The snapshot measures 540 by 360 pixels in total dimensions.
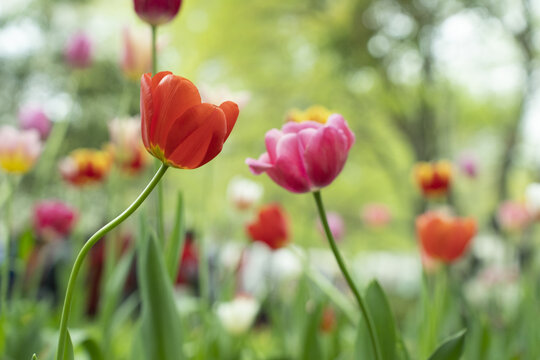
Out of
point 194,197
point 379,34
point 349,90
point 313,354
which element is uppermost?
point 379,34

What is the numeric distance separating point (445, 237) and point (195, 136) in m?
0.71

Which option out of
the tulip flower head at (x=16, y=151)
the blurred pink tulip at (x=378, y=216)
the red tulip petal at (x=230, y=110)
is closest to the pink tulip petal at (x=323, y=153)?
the red tulip petal at (x=230, y=110)

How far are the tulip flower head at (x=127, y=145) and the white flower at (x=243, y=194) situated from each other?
31cm

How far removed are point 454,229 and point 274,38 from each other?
7.77 m

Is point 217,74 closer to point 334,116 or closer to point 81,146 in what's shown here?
point 81,146

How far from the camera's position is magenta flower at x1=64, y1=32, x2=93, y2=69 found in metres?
1.72

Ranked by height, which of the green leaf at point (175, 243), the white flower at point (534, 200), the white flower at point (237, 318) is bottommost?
the white flower at point (237, 318)

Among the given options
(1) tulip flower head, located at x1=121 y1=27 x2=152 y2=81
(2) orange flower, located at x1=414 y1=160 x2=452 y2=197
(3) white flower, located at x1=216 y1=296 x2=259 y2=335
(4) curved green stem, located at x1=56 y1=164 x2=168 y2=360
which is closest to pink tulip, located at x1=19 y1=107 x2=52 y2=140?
(1) tulip flower head, located at x1=121 y1=27 x2=152 y2=81

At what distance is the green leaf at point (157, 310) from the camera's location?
0.62m

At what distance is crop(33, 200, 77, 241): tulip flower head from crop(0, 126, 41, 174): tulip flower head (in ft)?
1.37

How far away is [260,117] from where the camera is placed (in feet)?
30.9

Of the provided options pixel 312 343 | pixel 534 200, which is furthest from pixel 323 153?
pixel 534 200

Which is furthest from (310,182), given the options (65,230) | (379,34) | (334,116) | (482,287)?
(379,34)

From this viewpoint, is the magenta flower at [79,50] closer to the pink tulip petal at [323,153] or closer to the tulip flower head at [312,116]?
the tulip flower head at [312,116]
